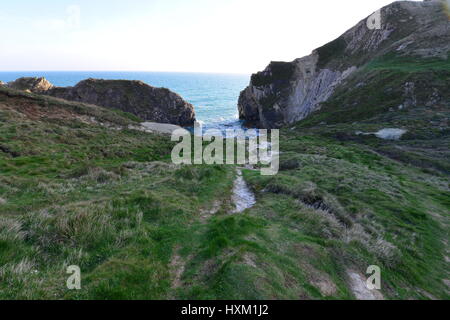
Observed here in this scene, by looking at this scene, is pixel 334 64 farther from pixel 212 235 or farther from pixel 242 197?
pixel 212 235

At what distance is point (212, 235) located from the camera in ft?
32.5

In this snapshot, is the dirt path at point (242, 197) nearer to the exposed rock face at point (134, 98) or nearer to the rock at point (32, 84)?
the exposed rock face at point (134, 98)

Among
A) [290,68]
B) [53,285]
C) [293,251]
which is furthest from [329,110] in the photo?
[53,285]

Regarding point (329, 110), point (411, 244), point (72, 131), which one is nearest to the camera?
point (411, 244)

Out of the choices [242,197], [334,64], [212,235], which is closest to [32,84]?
[334,64]

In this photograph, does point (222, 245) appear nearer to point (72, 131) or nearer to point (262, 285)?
point (262, 285)

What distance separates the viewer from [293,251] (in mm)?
9484

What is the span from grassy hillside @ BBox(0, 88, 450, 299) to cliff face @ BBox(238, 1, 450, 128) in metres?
66.9

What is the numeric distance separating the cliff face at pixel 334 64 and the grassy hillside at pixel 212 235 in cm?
6692

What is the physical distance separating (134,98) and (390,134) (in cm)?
9060

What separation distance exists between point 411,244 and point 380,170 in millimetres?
19491

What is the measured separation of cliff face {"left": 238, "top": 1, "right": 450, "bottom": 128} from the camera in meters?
79.4

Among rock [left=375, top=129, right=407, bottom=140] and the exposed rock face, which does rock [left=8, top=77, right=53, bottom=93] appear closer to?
the exposed rock face

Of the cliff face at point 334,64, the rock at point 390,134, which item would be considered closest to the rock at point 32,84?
the cliff face at point 334,64
